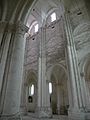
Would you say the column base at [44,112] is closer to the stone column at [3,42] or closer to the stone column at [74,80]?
the stone column at [74,80]

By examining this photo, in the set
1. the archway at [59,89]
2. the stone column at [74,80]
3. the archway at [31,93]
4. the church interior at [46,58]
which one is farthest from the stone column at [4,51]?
the archway at [31,93]

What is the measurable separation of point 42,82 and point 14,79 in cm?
923

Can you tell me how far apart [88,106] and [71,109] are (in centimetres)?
178

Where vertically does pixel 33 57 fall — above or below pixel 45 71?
above

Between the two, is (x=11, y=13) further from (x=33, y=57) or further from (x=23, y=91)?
(x=23, y=91)

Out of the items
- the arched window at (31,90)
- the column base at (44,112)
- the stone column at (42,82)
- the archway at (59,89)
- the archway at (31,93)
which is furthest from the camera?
the arched window at (31,90)

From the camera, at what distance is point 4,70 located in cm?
387

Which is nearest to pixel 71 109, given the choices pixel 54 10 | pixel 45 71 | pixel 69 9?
pixel 45 71

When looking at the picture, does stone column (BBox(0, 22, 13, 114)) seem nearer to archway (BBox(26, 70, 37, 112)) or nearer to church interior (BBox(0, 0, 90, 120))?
church interior (BBox(0, 0, 90, 120))

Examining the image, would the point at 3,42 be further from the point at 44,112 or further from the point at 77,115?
the point at 44,112

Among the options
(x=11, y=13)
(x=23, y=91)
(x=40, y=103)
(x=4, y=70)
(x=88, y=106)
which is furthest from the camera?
(x=23, y=91)

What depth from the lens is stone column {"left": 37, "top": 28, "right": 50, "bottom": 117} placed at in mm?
11372

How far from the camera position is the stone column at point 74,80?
827cm

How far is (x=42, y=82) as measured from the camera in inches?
501
